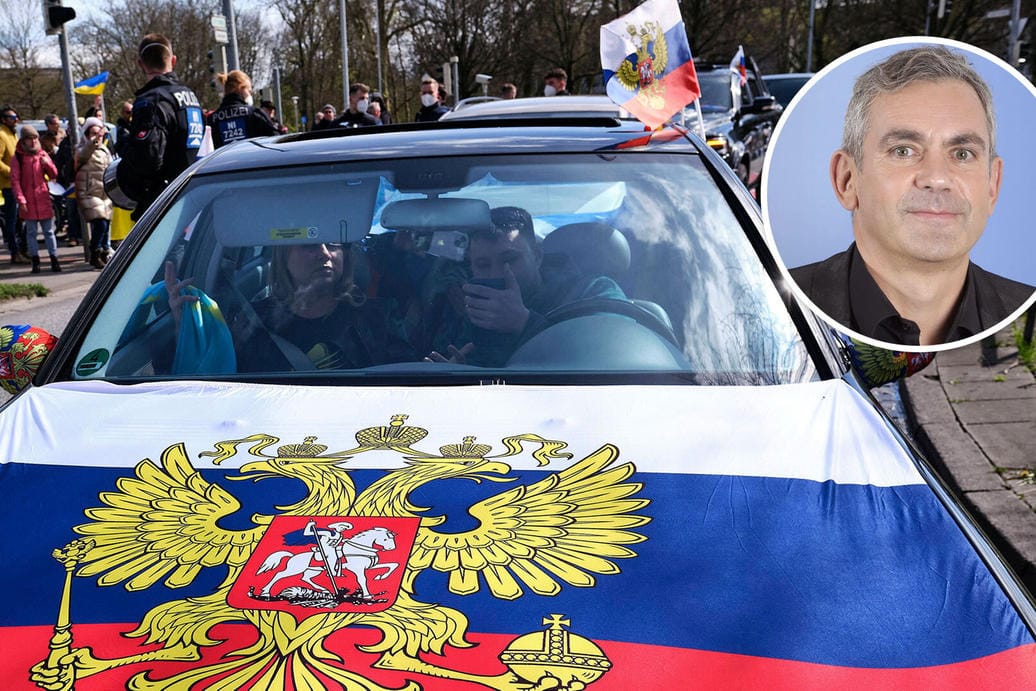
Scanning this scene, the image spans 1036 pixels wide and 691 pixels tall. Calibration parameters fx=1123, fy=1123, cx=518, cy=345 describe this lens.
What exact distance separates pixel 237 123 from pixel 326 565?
313 inches

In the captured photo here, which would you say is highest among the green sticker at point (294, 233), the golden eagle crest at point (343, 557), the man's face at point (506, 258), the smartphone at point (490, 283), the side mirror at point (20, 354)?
the green sticker at point (294, 233)

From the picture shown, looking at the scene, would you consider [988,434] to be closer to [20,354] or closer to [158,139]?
[20,354]

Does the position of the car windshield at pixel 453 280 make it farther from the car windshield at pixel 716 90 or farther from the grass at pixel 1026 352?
the car windshield at pixel 716 90

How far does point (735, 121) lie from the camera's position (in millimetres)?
13758

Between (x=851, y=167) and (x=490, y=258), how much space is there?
1.04 m

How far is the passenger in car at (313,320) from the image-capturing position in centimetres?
254

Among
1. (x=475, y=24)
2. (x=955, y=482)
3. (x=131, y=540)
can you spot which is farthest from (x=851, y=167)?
(x=475, y=24)

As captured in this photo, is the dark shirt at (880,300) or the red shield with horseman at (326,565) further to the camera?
the dark shirt at (880,300)

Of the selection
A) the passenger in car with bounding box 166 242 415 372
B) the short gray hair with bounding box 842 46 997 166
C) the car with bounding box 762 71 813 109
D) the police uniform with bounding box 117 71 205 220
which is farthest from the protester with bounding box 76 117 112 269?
the car with bounding box 762 71 813 109

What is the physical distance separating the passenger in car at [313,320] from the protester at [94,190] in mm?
10332

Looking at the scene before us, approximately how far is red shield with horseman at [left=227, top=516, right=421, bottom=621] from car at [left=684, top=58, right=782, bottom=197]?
10.9 metres

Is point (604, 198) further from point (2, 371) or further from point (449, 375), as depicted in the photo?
point (2, 371)

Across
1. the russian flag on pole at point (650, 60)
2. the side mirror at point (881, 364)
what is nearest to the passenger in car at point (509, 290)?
the side mirror at point (881, 364)

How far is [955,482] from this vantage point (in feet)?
14.4
